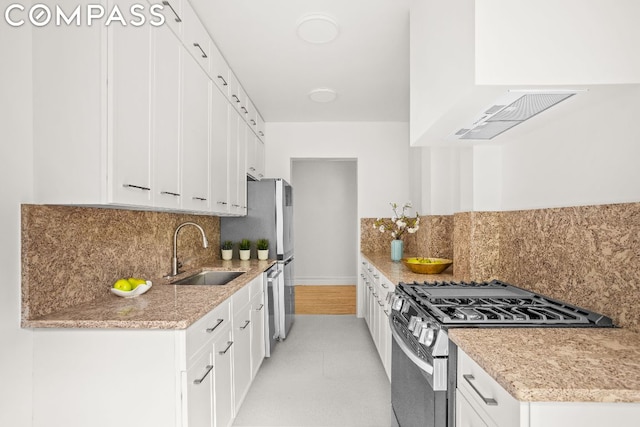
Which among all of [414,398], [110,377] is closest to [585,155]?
[414,398]

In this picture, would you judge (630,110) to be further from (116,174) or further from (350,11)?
(116,174)

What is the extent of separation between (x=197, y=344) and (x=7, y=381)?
0.66 m

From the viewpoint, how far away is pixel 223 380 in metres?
1.91

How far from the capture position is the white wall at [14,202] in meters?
1.30

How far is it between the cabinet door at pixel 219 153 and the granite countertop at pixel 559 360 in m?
1.89

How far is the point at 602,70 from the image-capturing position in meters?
1.16

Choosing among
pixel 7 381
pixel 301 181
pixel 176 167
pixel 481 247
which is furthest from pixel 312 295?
pixel 7 381

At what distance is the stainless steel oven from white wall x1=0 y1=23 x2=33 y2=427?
150 cm

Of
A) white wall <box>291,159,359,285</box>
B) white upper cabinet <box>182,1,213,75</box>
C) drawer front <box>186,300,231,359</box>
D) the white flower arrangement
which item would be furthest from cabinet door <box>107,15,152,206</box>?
white wall <box>291,159,359,285</box>

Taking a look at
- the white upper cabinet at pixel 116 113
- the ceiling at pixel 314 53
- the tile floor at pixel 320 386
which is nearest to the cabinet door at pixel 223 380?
the tile floor at pixel 320 386

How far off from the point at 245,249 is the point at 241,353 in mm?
1425

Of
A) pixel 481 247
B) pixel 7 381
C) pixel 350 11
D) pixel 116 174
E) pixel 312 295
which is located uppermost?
pixel 350 11

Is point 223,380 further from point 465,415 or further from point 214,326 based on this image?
point 465,415

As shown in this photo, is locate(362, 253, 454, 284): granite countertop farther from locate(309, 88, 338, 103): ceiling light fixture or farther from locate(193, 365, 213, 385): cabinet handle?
locate(309, 88, 338, 103): ceiling light fixture
